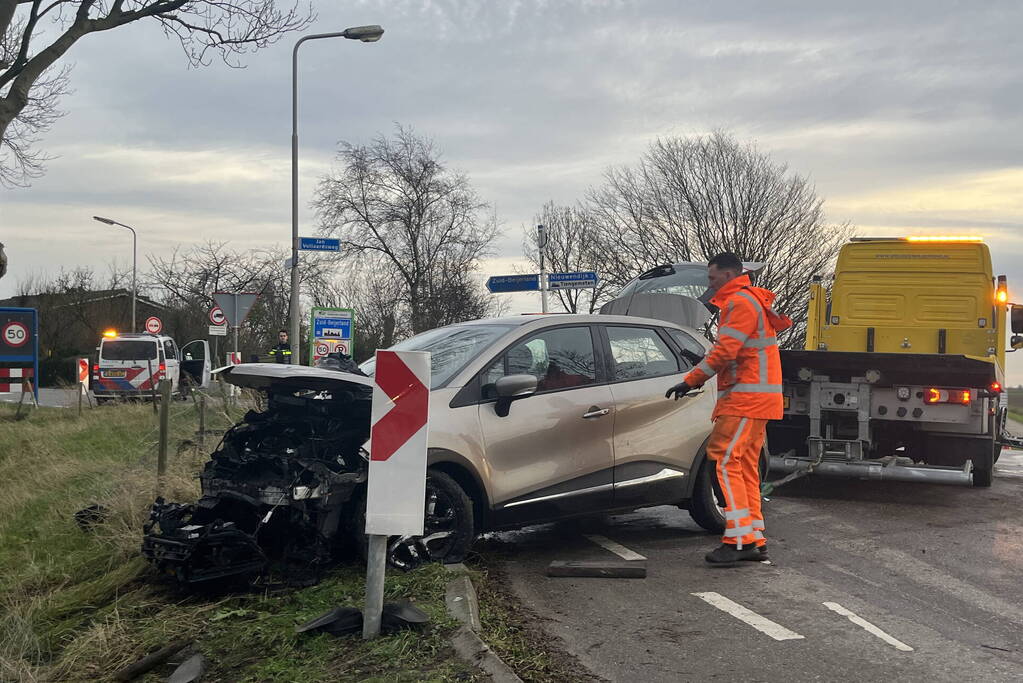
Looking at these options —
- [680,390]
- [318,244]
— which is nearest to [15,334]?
[318,244]

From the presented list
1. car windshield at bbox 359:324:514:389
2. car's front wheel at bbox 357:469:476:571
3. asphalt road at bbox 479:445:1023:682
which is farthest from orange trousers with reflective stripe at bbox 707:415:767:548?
car's front wheel at bbox 357:469:476:571

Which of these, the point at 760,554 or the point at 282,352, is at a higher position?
the point at 282,352

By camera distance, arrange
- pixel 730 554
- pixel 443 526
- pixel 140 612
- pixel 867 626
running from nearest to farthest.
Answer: pixel 867 626, pixel 140 612, pixel 443 526, pixel 730 554

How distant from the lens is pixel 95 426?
15.8m

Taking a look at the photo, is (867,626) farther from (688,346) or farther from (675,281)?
(675,281)

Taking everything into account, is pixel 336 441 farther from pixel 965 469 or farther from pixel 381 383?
pixel 965 469

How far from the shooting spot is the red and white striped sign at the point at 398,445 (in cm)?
448

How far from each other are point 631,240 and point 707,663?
33.1 meters

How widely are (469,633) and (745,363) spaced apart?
2937mm

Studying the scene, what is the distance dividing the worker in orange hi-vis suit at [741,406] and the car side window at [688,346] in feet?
2.85

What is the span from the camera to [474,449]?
19.8 ft

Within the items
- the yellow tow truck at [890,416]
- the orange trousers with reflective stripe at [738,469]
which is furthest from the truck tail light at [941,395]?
the orange trousers with reflective stripe at [738,469]

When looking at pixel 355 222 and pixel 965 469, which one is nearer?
pixel 965 469

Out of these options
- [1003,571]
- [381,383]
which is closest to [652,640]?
[381,383]
